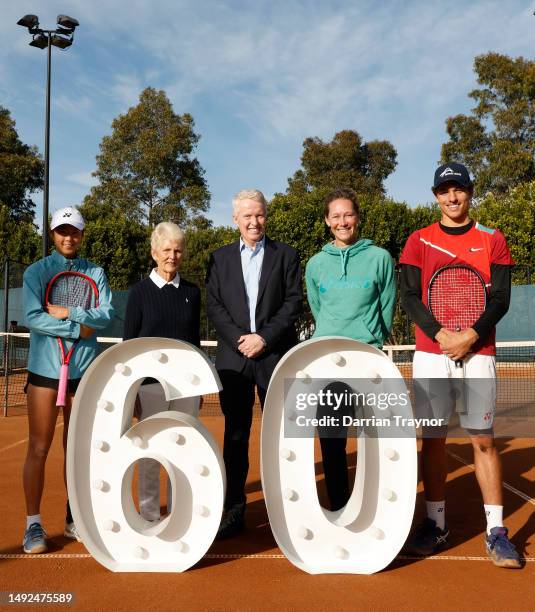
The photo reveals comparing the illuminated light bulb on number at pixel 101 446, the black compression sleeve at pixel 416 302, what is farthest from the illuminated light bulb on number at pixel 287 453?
the black compression sleeve at pixel 416 302

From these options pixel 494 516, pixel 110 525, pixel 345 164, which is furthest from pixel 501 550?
pixel 345 164

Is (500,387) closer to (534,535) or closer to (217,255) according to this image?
(534,535)

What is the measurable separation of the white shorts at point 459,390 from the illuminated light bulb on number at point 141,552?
1.82 m

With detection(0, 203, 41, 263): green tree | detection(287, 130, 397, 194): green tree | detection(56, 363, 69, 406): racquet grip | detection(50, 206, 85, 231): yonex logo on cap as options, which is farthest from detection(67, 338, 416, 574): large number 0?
detection(287, 130, 397, 194): green tree

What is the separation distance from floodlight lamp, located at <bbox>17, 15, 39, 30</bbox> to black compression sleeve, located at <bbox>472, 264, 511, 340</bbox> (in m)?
15.8

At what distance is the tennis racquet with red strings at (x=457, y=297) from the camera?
11.6 feet

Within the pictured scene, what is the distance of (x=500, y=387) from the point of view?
1324 centimetres

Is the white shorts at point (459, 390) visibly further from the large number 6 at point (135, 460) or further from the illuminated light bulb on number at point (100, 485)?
the illuminated light bulb on number at point (100, 485)

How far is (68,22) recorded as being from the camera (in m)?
15.0

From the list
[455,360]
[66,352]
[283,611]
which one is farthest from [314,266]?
[283,611]

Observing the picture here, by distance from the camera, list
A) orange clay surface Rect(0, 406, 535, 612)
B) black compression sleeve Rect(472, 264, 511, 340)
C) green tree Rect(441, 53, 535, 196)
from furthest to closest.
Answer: green tree Rect(441, 53, 535, 196), black compression sleeve Rect(472, 264, 511, 340), orange clay surface Rect(0, 406, 535, 612)

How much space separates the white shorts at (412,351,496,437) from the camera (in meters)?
3.46

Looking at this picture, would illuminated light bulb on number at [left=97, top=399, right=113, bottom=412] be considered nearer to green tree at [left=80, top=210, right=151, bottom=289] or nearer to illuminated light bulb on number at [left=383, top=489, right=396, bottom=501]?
illuminated light bulb on number at [left=383, top=489, right=396, bottom=501]

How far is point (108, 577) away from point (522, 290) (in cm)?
1761
